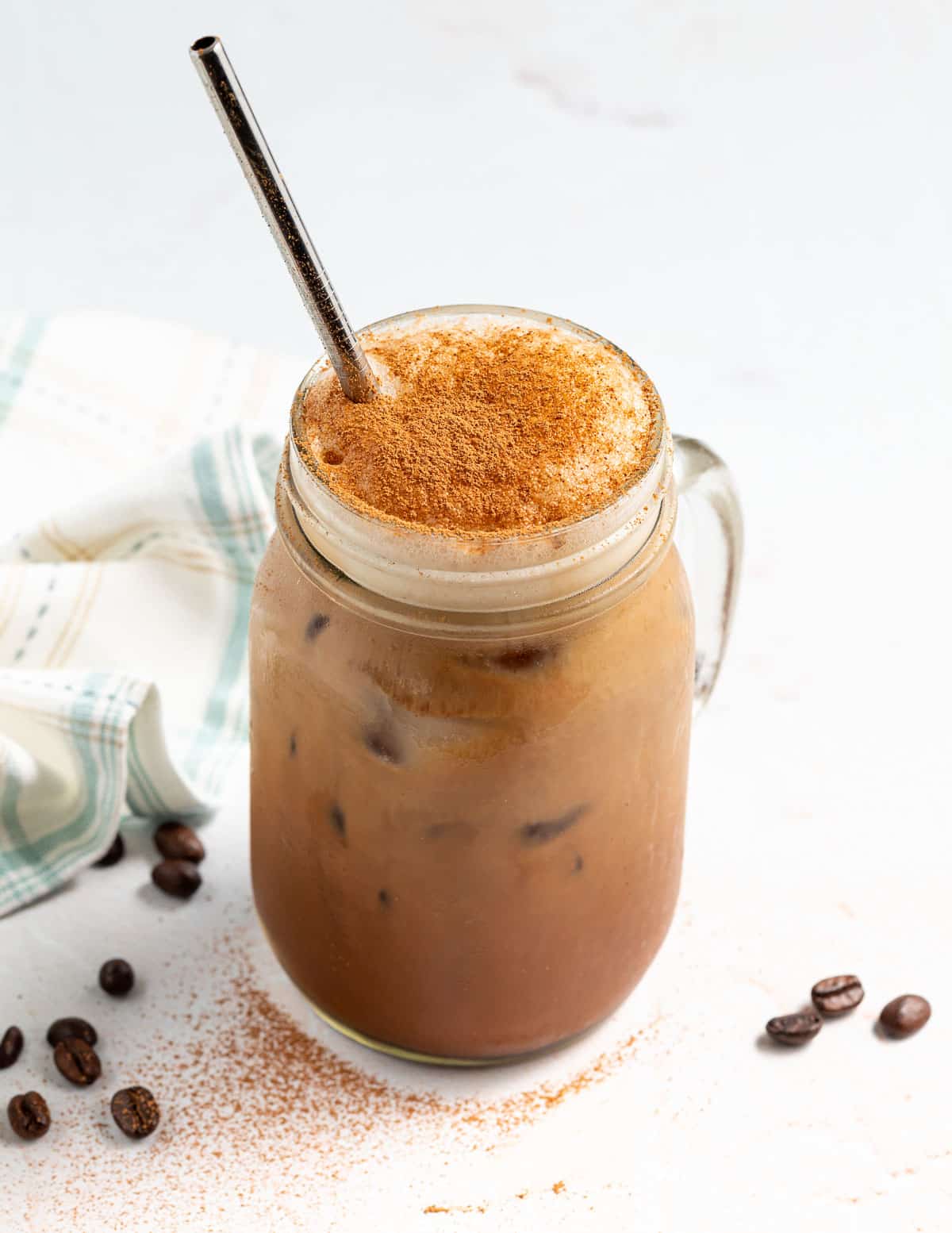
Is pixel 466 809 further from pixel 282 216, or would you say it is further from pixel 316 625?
pixel 282 216

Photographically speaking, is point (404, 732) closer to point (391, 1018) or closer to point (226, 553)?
point (391, 1018)

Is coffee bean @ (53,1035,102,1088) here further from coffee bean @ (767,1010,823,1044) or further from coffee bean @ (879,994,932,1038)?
coffee bean @ (879,994,932,1038)

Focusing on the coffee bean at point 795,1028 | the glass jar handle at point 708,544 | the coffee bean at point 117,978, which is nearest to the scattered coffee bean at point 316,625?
the glass jar handle at point 708,544

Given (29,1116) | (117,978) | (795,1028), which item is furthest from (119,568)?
(795,1028)

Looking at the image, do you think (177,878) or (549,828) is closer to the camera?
(549,828)

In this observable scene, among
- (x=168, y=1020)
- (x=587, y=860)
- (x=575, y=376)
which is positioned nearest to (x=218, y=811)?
(x=168, y=1020)

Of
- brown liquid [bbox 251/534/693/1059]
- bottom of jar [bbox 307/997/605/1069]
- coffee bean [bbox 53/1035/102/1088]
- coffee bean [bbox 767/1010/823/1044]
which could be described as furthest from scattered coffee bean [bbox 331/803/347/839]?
coffee bean [bbox 767/1010/823/1044]

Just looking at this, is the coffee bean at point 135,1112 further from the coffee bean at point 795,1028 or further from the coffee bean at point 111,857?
the coffee bean at point 795,1028
